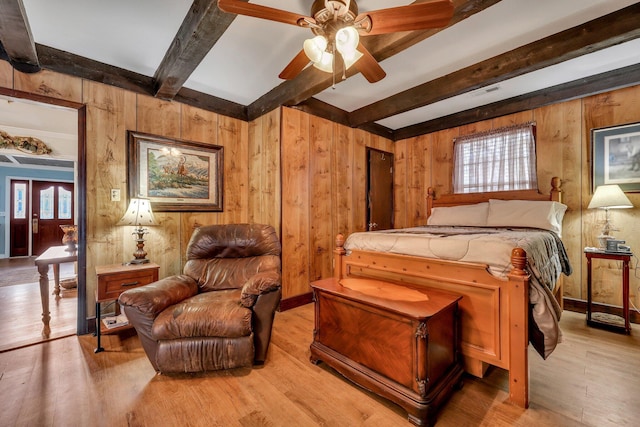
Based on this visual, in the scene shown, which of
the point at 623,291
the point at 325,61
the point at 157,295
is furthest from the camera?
the point at 623,291

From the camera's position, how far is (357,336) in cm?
173

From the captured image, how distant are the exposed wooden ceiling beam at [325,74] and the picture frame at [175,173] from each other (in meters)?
0.88

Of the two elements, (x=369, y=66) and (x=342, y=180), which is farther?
(x=342, y=180)

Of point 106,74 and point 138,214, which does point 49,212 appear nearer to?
point 106,74

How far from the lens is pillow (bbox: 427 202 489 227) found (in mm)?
3312

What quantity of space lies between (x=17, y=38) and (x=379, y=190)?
4.23 metres

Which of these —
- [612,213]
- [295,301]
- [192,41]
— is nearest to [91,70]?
[192,41]

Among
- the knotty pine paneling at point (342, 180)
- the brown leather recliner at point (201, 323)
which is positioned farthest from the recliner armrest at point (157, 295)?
the knotty pine paneling at point (342, 180)

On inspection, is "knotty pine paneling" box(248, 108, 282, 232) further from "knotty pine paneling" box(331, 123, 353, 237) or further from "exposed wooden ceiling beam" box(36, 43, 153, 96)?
"exposed wooden ceiling beam" box(36, 43, 153, 96)

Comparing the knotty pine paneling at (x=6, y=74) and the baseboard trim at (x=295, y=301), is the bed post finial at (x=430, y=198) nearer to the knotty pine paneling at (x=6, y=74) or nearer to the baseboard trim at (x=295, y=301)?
the baseboard trim at (x=295, y=301)

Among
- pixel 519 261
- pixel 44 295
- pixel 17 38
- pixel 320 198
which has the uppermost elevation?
pixel 17 38

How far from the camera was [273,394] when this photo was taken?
1.67 meters

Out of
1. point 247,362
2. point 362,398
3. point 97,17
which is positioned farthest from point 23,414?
point 97,17

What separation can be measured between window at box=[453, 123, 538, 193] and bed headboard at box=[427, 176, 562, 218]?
0.35ft
